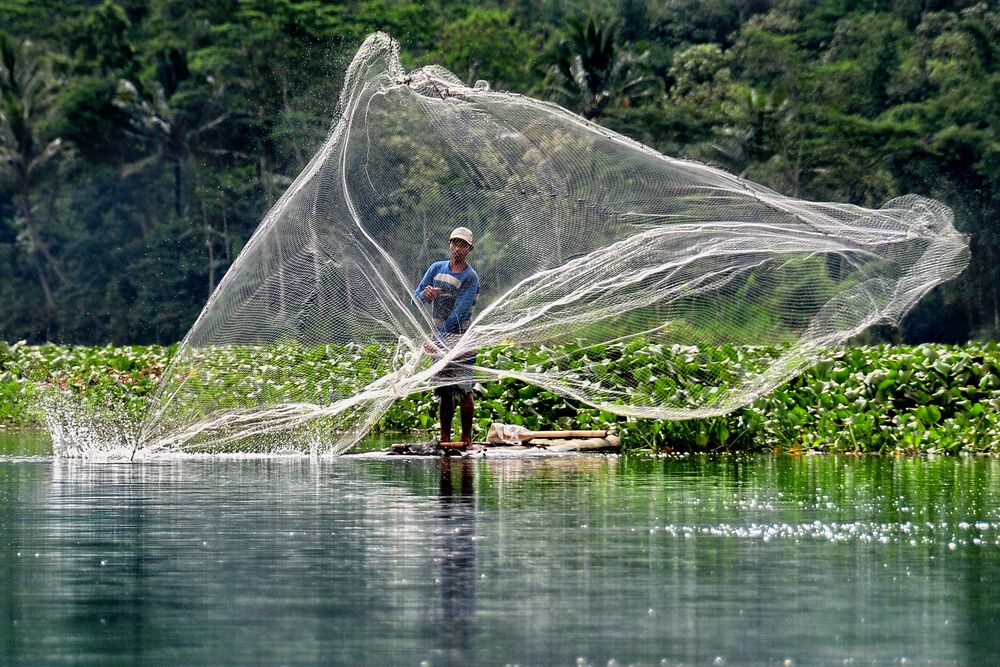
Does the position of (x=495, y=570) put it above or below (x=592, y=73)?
below

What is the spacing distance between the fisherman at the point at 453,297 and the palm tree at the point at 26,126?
60.1 m

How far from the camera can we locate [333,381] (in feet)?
52.0

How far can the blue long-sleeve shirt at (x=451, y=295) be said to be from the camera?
631 inches

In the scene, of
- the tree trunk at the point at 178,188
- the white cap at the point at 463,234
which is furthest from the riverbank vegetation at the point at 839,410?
the tree trunk at the point at 178,188

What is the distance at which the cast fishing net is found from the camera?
1532 centimetres

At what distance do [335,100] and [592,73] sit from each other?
9621 mm

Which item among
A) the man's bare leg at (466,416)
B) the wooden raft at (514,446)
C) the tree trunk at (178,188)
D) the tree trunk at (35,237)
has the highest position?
the tree trunk at (178,188)

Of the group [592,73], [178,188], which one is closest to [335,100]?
[178,188]

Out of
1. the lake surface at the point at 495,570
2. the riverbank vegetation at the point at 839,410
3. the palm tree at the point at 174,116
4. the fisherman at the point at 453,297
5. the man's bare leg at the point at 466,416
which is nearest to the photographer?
the lake surface at the point at 495,570

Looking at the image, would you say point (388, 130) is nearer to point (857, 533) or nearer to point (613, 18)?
point (857, 533)

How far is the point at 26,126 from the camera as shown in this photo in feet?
244

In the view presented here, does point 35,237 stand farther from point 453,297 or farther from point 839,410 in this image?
point 453,297

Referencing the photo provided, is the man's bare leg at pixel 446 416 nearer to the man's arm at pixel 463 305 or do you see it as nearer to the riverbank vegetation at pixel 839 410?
the riverbank vegetation at pixel 839 410

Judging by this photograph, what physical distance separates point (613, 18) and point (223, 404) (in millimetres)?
56024
